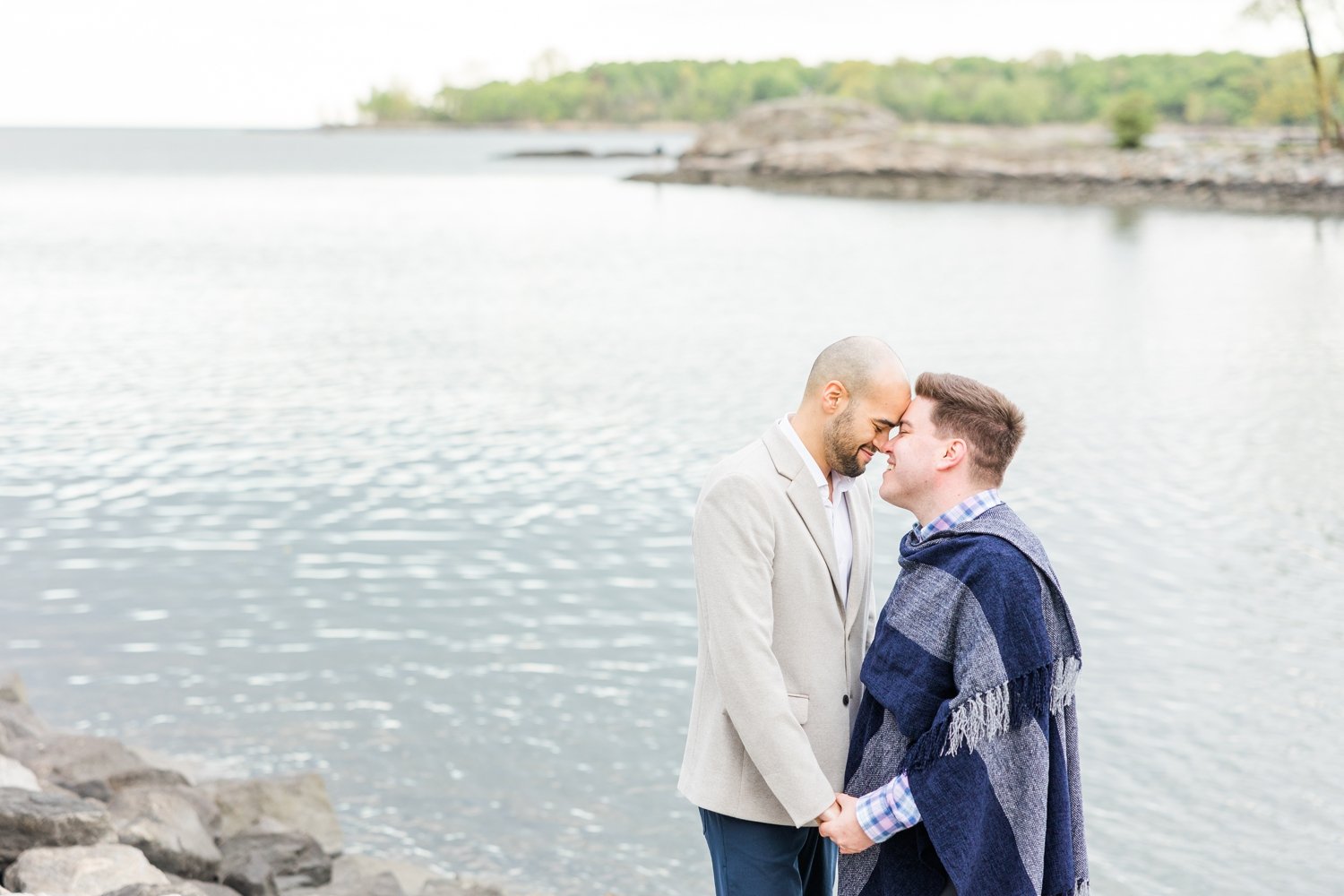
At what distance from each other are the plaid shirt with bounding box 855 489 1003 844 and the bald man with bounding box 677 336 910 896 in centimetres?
9

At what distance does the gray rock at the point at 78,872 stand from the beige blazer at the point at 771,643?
7.63ft

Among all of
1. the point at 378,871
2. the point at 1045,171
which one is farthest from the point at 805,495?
the point at 1045,171

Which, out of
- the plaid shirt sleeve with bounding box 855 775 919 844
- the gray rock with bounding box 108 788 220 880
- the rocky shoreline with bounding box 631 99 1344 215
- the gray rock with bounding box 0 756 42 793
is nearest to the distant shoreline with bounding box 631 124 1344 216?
the rocky shoreline with bounding box 631 99 1344 215

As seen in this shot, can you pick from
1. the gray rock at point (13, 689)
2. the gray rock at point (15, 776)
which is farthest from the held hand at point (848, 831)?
the gray rock at point (13, 689)

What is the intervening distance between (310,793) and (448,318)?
57.2 feet

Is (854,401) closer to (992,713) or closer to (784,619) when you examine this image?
(784,619)

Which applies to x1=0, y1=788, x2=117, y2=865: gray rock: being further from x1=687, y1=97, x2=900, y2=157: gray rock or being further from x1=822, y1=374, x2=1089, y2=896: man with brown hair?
x1=687, y1=97, x2=900, y2=157: gray rock

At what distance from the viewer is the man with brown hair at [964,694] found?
2.77 m

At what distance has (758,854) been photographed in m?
→ 3.12

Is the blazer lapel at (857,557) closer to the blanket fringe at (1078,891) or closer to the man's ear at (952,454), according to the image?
the man's ear at (952,454)

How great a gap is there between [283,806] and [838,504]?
385 centimetres

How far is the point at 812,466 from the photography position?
120 inches

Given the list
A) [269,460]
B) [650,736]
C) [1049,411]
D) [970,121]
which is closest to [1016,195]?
[1049,411]

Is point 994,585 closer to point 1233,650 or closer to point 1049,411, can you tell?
point 1233,650
